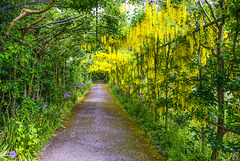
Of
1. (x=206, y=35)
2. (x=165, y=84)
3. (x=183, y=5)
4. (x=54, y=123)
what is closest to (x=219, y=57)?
(x=206, y=35)

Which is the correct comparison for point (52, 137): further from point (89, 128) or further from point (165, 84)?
point (165, 84)

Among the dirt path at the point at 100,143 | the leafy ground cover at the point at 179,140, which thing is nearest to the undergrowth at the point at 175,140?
the leafy ground cover at the point at 179,140

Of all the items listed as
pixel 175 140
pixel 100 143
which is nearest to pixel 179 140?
→ pixel 175 140

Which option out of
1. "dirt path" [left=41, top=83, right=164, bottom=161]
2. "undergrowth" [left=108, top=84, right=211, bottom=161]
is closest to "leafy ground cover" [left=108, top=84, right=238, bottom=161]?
"undergrowth" [left=108, top=84, right=211, bottom=161]

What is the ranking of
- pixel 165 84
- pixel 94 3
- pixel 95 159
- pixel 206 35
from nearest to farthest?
pixel 206 35, pixel 95 159, pixel 94 3, pixel 165 84

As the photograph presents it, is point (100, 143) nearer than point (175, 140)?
No

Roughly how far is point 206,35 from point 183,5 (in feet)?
2.59

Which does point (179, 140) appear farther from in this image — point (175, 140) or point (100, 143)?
point (100, 143)

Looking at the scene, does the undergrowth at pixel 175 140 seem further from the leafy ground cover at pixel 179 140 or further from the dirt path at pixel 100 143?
the dirt path at pixel 100 143

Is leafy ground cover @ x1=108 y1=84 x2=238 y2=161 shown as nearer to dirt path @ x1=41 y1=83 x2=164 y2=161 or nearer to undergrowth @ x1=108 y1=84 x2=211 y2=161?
undergrowth @ x1=108 y1=84 x2=211 y2=161

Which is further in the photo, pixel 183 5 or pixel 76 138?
pixel 76 138

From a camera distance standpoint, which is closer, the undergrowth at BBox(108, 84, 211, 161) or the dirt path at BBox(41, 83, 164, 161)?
the undergrowth at BBox(108, 84, 211, 161)

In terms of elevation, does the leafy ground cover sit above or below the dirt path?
above

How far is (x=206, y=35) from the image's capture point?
238cm
